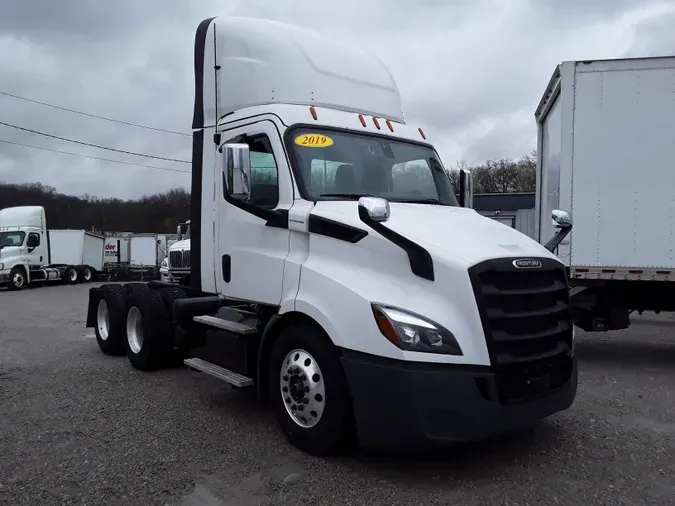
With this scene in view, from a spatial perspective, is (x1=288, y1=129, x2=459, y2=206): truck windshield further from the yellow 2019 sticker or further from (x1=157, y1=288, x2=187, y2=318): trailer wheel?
(x1=157, y1=288, x2=187, y2=318): trailer wheel

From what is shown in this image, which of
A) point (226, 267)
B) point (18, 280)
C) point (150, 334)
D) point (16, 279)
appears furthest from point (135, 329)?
point (18, 280)

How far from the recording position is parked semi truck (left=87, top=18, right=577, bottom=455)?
12.2 ft

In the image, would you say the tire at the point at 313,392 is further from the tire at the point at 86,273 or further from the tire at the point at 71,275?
the tire at the point at 86,273

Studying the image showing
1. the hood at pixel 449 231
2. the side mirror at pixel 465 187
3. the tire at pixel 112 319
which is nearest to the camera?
the hood at pixel 449 231

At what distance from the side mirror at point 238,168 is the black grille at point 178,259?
647cm

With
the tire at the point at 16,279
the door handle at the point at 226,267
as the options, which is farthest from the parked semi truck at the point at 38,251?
the door handle at the point at 226,267

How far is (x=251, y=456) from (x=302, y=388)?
704 mm

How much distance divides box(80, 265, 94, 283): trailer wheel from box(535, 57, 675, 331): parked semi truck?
26466mm

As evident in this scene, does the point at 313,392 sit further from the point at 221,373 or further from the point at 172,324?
the point at 172,324

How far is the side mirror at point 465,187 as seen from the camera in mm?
6128

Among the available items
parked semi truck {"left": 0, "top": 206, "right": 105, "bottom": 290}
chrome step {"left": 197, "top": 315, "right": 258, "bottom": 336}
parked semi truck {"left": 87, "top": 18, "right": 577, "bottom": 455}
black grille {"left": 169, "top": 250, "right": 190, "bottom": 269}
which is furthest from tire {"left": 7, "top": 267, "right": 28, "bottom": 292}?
chrome step {"left": 197, "top": 315, "right": 258, "bottom": 336}

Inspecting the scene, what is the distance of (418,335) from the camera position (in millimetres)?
3693

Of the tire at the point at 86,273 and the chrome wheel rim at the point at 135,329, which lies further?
the tire at the point at 86,273

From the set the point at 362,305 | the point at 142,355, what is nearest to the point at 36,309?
the point at 142,355
